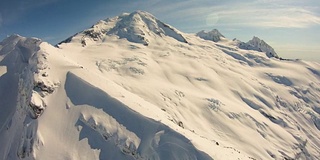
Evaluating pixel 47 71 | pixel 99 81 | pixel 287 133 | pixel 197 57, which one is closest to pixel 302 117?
pixel 287 133

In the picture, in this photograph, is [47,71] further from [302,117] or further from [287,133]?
[302,117]

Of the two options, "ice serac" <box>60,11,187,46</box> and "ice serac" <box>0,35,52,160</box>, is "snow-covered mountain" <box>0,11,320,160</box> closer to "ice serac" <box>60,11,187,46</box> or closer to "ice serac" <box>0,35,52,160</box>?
"ice serac" <box>0,35,52,160</box>

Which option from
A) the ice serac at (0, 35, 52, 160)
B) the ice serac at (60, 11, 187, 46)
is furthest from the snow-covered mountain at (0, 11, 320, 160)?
the ice serac at (60, 11, 187, 46)

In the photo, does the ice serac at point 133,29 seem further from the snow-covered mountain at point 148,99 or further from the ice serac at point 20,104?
the ice serac at point 20,104

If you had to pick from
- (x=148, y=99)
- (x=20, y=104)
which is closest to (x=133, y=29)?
(x=148, y=99)

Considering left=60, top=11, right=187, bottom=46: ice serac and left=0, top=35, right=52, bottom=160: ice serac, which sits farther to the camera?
left=60, top=11, right=187, bottom=46: ice serac

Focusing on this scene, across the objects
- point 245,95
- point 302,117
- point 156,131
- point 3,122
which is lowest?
point 302,117

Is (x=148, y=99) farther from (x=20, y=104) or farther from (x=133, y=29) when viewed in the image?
(x=133, y=29)
